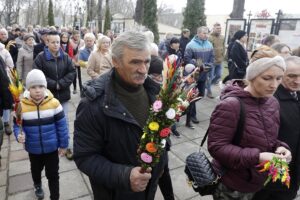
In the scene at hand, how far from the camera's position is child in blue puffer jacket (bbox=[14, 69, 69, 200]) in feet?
10.2

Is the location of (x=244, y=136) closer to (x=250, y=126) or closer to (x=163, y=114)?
(x=250, y=126)

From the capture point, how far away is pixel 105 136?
1887 mm

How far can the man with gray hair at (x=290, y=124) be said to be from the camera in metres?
2.56

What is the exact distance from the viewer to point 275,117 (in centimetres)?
235

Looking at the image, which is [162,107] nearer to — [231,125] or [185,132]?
[231,125]

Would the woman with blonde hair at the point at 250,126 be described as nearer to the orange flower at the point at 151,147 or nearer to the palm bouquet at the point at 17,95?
the orange flower at the point at 151,147

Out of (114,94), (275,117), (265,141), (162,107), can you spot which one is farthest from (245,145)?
(114,94)

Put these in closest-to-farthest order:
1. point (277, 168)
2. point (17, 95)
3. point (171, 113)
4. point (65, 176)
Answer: point (171, 113), point (277, 168), point (17, 95), point (65, 176)

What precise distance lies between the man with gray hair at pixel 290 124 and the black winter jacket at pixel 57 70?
341 cm

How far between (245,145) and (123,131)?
3.52 ft

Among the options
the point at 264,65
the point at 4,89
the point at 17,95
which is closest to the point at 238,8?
the point at 4,89

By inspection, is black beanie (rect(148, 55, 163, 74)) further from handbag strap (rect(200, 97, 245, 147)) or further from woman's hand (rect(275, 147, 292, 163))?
woman's hand (rect(275, 147, 292, 163))

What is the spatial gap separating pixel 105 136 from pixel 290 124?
5.92ft

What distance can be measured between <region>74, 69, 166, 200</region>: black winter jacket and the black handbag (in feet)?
2.27
